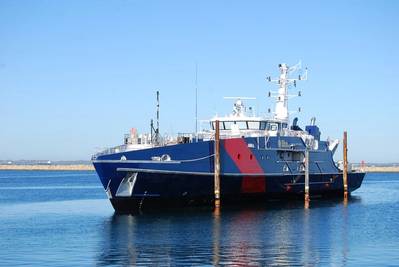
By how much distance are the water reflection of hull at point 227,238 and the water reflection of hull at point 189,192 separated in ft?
3.96

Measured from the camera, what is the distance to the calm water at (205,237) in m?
27.3

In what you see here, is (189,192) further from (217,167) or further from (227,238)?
(227,238)

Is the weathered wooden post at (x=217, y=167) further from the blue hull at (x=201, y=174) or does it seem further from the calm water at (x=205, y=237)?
the calm water at (x=205, y=237)

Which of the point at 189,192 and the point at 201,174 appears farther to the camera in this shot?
the point at 189,192

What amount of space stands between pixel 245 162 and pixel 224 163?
1965mm

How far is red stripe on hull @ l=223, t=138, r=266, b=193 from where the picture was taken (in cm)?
4838

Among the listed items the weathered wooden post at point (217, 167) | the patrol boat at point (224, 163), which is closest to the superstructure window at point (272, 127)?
the patrol boat at point (224, 163)

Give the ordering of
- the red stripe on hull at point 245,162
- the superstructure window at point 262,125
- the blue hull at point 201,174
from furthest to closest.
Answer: the superstructure window at point 262,125 < the red stripe on hull at point 245,162 < the blue hull at point 201,174

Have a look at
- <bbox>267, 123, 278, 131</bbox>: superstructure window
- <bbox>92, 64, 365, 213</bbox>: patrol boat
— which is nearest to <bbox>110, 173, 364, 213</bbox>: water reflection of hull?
<bbox>92, 64, 365, 213</bbox>: patrol boat

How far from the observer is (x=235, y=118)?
173ft

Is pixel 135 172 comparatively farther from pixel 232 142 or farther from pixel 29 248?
pixel 29 248

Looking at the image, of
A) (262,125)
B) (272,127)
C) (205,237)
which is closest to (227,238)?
(205,237)

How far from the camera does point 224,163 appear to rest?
158ft

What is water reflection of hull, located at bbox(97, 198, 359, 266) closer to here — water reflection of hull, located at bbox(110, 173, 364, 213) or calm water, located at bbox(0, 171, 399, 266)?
calm water, located at bbox(0, 171, 399, 266)
